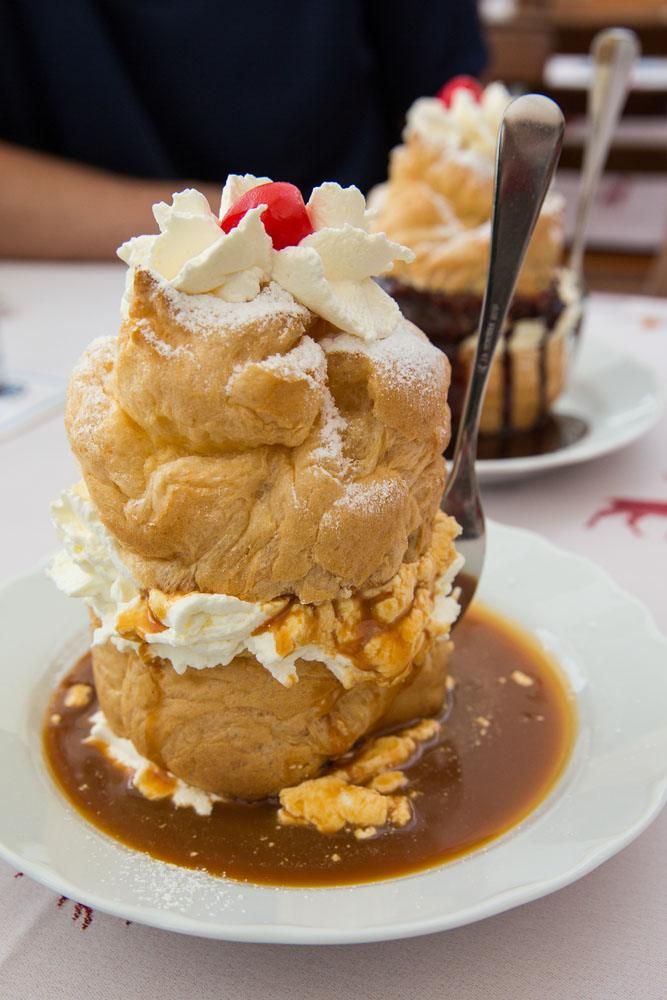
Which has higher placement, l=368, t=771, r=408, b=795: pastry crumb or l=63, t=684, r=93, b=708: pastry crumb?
l=368, t=771, r=408, b=795: pastry crumb

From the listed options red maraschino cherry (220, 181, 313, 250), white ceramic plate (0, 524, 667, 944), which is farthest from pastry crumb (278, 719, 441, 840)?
red maraschino cherry (220, 181, 313, 250)

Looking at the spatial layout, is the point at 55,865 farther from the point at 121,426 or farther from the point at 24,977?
the point at 121,426

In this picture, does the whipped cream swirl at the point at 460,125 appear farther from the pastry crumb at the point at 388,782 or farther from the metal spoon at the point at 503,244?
the pastry crumb at the point at 388,782

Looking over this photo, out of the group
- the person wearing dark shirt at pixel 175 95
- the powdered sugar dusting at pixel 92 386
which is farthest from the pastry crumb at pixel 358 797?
the person wearing dark shirt at pixel 175 95

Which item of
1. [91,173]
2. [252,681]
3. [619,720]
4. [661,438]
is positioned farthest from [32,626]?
[91,173]

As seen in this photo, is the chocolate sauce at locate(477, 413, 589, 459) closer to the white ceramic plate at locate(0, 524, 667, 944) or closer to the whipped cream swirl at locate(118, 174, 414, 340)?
the white ceramic plate at locate(0, 524, 667, 944)

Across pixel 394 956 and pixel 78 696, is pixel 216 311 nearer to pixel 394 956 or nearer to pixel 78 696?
pixel 78 696
